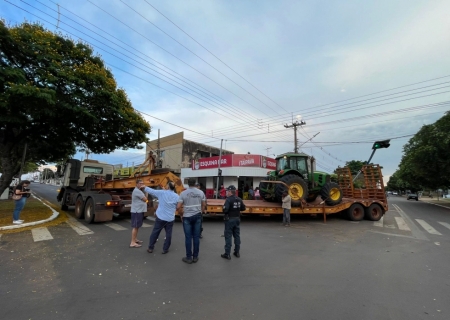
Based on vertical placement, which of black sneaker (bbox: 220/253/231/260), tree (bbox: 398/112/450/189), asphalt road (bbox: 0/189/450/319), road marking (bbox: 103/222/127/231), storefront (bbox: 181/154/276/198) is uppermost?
tree (bbox: 398/112/450/189)

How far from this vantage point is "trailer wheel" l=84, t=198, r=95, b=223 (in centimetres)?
927

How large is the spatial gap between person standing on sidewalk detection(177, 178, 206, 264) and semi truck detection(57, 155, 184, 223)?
365cm

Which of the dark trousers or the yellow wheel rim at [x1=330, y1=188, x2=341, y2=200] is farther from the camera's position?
the yellow wheel rim at [x1=330, y1=188, x2=341, y2=200]

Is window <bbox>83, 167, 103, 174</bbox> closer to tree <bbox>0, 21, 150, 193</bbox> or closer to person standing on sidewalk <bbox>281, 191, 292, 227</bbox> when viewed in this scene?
tree <bbox>0, 21, 150, 193</bbox>

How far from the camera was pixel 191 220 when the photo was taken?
5.19m

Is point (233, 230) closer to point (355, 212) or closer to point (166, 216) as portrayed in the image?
point (166, 216)

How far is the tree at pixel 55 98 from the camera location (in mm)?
8508

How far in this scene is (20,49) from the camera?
28.9 feet

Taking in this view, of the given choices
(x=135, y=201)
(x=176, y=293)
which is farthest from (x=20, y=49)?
(x=176, y=293)

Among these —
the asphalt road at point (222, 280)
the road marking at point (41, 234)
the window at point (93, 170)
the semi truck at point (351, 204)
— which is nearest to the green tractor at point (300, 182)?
the semi truck at point (351, 204)

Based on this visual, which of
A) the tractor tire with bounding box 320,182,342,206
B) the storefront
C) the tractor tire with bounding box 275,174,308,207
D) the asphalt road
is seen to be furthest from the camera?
the storefront

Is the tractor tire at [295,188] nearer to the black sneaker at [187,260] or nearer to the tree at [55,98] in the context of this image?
the black sneaker at [187,260]

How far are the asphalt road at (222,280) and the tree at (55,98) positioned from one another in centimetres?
467

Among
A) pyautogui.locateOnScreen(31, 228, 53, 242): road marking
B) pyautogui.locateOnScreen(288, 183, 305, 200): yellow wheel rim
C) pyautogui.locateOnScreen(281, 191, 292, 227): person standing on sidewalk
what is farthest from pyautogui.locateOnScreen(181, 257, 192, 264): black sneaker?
pyautogui.locateOnScreen(288, 183, 305, 200): yellow wheel rim
